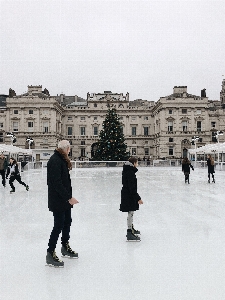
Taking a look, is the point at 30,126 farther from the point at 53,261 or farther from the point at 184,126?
the point at 53,261

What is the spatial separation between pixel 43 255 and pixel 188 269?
200cm

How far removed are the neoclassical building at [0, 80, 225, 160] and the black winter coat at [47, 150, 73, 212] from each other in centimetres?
5649

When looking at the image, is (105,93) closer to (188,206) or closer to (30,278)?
(188,206)

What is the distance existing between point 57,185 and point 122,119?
2531 inches

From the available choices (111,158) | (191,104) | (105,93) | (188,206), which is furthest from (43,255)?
(105,93)

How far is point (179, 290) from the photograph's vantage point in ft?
12.1

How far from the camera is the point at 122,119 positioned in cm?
6838

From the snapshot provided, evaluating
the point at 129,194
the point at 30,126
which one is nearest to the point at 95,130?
the point at 30,126

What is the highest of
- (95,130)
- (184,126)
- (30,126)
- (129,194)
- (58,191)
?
(30,126)

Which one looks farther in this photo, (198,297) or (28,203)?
(28,203)

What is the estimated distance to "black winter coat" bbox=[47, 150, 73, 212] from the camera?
4445mm

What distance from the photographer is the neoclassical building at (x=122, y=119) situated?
62.2m

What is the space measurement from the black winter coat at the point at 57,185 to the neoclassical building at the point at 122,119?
185ft

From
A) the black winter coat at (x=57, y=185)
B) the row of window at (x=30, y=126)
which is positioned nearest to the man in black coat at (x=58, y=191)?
the black winter coat at (x=57, y=185)
